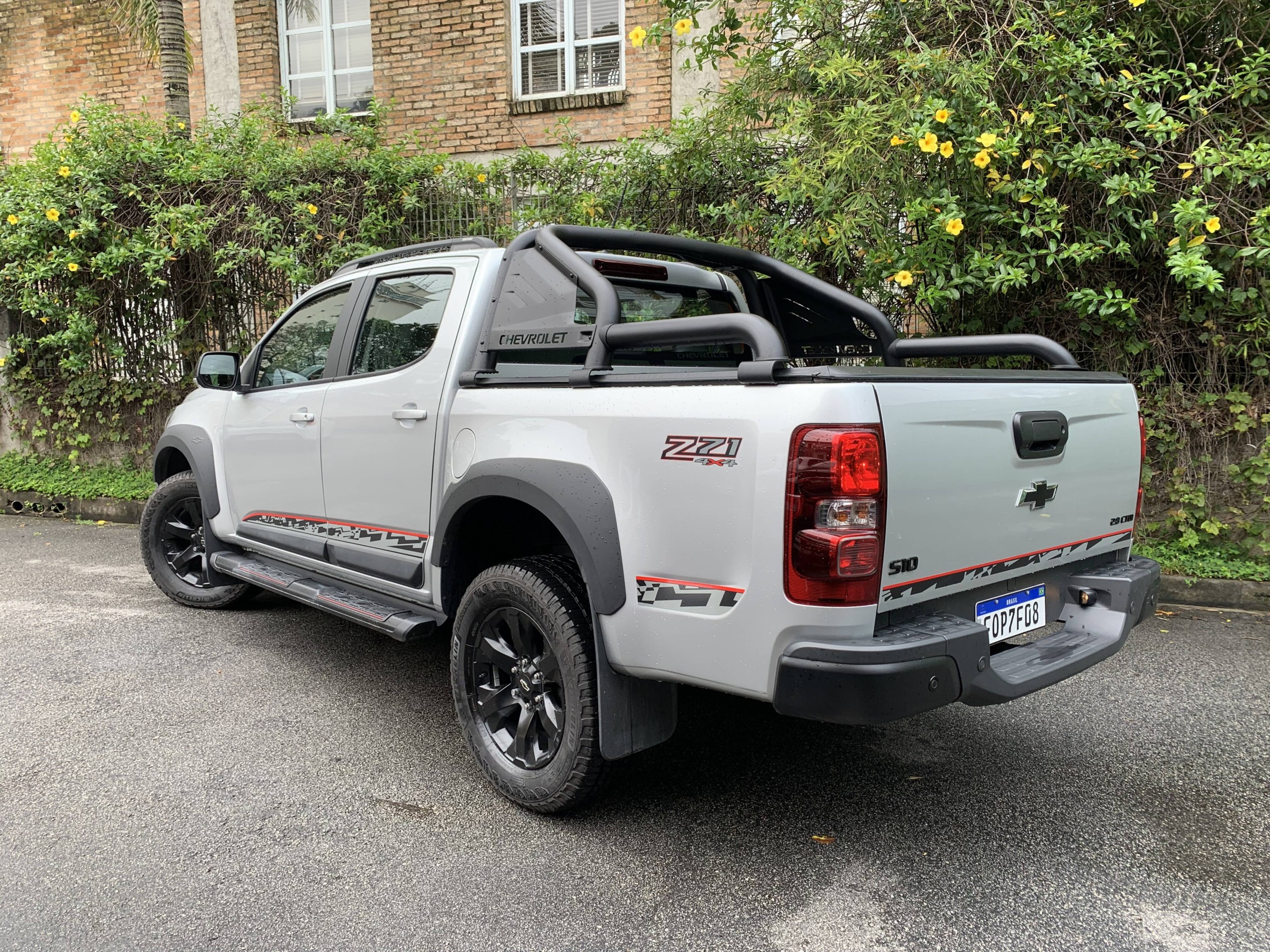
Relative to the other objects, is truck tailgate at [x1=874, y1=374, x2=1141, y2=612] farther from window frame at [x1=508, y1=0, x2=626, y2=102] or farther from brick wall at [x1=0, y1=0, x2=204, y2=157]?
brick wall at [x1=0, y1=0, x2=204, y2=157]

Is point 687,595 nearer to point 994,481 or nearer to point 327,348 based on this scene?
point 994,481

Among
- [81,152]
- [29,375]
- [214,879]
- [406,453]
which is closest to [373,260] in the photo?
[406,453]

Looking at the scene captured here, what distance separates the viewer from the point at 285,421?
4.28m

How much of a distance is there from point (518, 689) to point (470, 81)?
31.9 ft

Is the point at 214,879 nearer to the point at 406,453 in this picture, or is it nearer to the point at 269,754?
the point at 269,754

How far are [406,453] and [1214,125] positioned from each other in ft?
16.4

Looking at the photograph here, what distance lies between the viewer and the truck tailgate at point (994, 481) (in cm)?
230

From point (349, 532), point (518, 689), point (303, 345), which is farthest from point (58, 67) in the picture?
point (518, 689)

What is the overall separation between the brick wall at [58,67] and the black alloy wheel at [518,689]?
1248 cm

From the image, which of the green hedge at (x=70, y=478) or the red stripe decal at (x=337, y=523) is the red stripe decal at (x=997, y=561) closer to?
the red stripe decal at (x=337, y=523)

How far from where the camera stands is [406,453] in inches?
139

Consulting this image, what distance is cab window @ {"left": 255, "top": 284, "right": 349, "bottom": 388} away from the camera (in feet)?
13.9

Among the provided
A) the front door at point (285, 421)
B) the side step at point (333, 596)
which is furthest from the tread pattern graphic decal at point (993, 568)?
the front door at point (285, 421)

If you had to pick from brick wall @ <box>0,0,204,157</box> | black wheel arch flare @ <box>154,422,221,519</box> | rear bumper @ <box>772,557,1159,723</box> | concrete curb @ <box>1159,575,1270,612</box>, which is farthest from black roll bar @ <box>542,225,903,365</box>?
brick wall @ <box>0,0,204,157</box>
